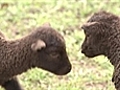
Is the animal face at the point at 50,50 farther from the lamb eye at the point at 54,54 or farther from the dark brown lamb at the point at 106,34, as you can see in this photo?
the dark brown lamb at the point at 106,34

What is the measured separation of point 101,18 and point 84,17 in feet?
10.7

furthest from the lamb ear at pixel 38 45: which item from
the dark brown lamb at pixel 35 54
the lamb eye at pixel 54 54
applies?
the lamb eye at pixel 54 54

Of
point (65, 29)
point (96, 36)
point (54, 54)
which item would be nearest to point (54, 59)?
point (54, 54)

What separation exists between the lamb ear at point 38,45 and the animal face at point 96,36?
25.5 inches

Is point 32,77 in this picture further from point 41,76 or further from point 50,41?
point 50,41

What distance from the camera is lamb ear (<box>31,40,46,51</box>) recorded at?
7509 millimetres

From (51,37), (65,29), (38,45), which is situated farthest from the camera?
(65,29)

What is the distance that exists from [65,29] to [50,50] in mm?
2920

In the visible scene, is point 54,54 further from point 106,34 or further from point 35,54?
point 106,34

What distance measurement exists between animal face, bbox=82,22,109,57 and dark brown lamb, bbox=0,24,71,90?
0.39m

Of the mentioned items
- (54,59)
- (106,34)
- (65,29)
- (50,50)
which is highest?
(106,34)

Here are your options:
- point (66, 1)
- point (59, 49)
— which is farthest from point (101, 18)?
point (66, 1)

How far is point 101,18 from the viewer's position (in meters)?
7.77

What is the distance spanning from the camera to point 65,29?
1057 cm
